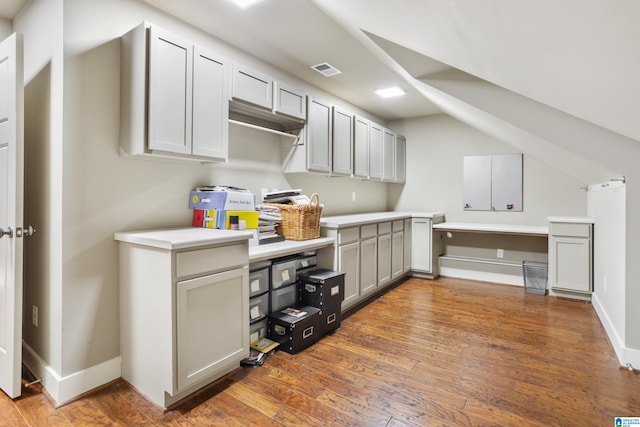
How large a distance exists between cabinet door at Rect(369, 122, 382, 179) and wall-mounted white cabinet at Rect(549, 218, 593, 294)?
7.01 ft

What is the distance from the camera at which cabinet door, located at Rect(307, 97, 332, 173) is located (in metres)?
3.30

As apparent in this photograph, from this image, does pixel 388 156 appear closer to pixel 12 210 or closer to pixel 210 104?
pixel 210 104

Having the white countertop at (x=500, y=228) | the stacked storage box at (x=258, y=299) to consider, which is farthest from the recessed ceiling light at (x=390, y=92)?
the stacked storage box at (x=258, y=299)

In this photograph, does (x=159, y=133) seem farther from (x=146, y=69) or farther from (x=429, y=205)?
(x=429, y=205)

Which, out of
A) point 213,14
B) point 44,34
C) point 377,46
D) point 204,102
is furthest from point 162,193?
point 377,46

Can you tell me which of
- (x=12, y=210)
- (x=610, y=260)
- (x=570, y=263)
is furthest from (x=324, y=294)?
(x=570, y=263)

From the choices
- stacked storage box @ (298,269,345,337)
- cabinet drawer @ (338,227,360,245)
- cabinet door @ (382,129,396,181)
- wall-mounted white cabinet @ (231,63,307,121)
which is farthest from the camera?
cabinet door @ (382,129,396,181)

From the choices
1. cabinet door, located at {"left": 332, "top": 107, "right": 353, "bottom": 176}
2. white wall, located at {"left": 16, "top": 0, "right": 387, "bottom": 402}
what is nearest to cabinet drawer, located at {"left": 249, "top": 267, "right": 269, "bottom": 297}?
white wall, located at {"left": 16, "top": 0, "right": 387, "bottom": 402}

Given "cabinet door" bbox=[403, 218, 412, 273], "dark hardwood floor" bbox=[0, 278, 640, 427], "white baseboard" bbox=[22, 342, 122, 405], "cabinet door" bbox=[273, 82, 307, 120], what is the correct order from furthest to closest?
"cabinet door" bbox=[403, 218, 412, 273] < "cabinet door" bbox=[273, 82, 307, 120] < "white baseboard" bbox=[22, 342, 122, 405] < "dark hardwood floor" bbox=[0, 278, 640, 427]

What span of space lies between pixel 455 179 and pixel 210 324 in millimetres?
4268

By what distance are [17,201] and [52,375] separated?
1.02 meters

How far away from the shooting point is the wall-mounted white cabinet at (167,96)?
1.98 m

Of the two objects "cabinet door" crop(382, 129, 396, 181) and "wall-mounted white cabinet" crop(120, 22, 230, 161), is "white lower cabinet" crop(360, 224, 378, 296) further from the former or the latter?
"wall-mounted white cabinet" crop(120, 22, 230, 161)

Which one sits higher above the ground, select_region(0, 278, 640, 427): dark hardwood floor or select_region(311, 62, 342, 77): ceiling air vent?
select_region(311, 62, 342, 77): ceiling air vent
